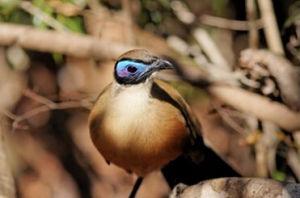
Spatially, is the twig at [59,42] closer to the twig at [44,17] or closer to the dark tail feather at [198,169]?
the twig at [44,17]

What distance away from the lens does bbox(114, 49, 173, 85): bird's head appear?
11.7 ft

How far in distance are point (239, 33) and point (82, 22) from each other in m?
1.48

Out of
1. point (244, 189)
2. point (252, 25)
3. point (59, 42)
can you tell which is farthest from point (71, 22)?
point (244, 189)

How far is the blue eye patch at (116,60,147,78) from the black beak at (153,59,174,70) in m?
0.05

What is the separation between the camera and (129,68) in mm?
3580

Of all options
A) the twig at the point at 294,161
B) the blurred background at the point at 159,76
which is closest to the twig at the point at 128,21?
the blurred background at the point at 159,76

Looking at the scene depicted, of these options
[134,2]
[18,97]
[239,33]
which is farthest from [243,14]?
[18,97]

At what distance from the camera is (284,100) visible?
4199 mm

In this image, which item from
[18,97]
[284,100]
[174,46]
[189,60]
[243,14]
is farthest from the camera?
[18,97]

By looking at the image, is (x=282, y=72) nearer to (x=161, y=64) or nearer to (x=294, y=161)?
(x=161, y=64)

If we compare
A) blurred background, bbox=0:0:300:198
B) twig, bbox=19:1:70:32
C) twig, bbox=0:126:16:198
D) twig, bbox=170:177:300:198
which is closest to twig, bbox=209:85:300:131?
blurred background, bbox=0:0:300:198

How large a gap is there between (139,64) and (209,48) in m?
2.05

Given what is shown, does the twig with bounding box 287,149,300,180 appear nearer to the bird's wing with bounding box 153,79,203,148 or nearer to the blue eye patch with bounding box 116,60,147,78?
the bird's wing with bounding box 153,79,203,148

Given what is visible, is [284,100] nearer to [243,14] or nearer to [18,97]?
[243,14]
